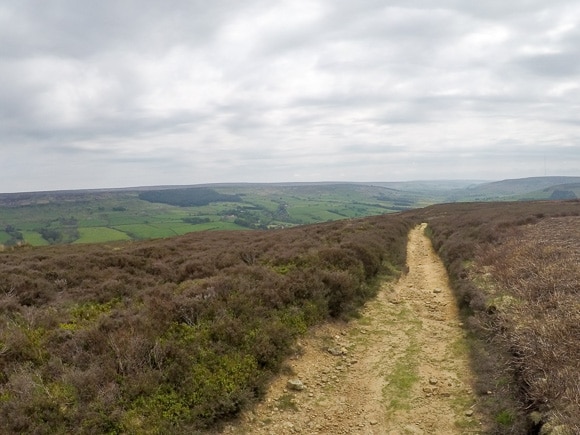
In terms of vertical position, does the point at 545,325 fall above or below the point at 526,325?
above

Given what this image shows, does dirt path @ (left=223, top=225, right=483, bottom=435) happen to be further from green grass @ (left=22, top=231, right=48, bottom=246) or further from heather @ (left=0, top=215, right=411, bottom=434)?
green grass @ (left=22, top=231, right=48, bottom=246)

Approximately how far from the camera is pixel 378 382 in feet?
28.1

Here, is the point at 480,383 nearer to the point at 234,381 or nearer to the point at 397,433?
the point at 397,433

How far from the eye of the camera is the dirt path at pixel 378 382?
23.3ft

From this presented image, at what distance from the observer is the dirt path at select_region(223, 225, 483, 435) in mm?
7109

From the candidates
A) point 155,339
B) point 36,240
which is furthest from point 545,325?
point 36,240

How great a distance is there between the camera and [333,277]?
1287 centimetres

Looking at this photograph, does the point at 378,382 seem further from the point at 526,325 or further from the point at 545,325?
the point at 545,325

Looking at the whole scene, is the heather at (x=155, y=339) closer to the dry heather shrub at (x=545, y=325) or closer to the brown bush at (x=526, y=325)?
the brown bush at (x=526, y=325)

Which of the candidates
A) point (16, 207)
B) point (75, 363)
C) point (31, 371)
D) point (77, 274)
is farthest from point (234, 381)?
point (16, 207)

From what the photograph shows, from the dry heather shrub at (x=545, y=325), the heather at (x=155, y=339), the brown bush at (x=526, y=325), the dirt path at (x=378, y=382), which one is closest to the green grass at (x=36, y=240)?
the heather at (x=155, y=339)

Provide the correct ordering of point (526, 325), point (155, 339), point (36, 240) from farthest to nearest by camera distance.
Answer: point (36, 240), point (526, 325), point (155, 339)

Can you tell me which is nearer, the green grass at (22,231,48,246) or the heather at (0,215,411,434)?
the heather at (0,215,411,434)

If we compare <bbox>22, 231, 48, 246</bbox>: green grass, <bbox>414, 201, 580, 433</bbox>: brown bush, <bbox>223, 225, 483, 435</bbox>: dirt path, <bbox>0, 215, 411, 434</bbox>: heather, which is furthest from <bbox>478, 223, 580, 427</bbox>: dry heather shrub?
<bbox>22, 231, 48, 246</bbox>: green grass
